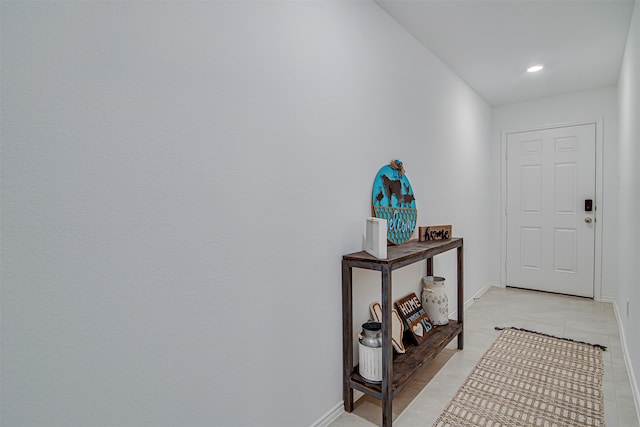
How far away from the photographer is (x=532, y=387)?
2086mm

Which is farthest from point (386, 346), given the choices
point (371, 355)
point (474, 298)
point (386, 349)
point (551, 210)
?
point (551, 210)

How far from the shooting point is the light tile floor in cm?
183

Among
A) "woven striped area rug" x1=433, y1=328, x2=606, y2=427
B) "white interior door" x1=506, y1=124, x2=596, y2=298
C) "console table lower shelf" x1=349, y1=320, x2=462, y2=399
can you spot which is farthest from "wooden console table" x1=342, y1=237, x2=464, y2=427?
"white interior door" x1=506, y1=124, x2=596, y2=298

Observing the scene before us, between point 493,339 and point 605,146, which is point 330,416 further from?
point 605,146

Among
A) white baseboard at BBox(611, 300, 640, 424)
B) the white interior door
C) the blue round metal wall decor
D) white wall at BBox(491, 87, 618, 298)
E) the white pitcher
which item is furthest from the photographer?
the white interior door

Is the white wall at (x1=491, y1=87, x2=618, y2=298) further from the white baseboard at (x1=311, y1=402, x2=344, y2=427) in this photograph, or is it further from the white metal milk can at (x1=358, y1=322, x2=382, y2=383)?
the white baseboard at (x1=311, y1=402, x2=344, y2=427)

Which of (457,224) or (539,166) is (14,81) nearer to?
(457,224)

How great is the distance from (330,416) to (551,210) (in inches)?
151

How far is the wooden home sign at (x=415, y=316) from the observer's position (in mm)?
2305

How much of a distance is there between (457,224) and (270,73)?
8.61 feet

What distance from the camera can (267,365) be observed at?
144 centimetres

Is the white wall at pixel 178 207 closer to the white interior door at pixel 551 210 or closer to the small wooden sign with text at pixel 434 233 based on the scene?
the small wooden sign with text at pixel 434 233

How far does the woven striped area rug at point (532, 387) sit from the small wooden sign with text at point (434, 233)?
92cm

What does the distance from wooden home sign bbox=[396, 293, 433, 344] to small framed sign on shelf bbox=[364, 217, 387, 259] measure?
2.45 ft
